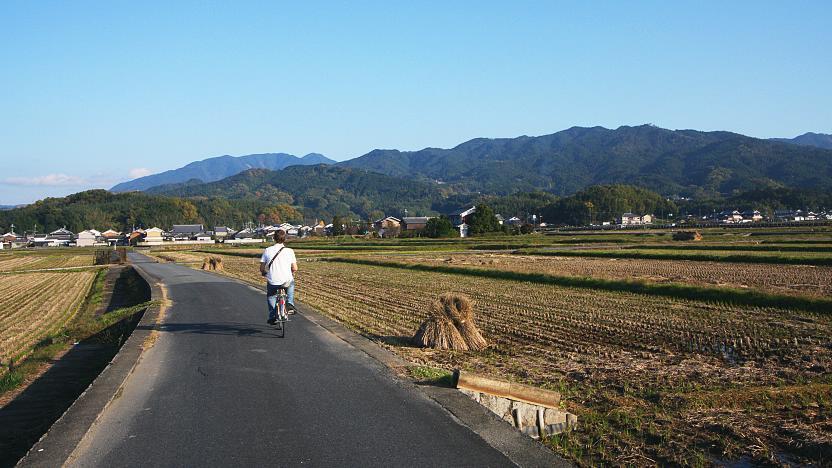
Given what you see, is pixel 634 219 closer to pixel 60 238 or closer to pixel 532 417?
pixel 60 238

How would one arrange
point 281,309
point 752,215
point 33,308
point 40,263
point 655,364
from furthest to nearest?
point 752,215
point 40,263
point 33,308
point 281,309
point 655,364

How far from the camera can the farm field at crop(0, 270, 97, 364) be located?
49.8 ft

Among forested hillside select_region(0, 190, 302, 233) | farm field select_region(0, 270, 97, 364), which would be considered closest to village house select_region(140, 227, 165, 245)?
forested hillside select_region(0, 190, 302, 233)

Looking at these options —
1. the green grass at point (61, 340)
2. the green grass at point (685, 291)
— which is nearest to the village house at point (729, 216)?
the green grass at point (685, 291)

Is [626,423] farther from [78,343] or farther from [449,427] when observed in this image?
[78,343]

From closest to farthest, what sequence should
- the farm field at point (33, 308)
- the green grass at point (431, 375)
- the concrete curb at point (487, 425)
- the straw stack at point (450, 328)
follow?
the concrete curb at point (487, 425)
the green grass at point (431, 375)
the straw stack at point (450, 328)
the farm field at point (33, 308)

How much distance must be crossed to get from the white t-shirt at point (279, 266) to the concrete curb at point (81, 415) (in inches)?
93.2

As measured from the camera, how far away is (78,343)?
47.8 ft

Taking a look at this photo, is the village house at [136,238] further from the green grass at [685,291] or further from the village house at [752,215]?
the village house at [752,215]

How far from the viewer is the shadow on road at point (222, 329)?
1159 cm

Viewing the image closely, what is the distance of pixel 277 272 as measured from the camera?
38.2 feet

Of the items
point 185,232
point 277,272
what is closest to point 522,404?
point 277,272

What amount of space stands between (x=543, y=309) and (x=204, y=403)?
1148 centimetres

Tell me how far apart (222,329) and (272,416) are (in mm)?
6240
